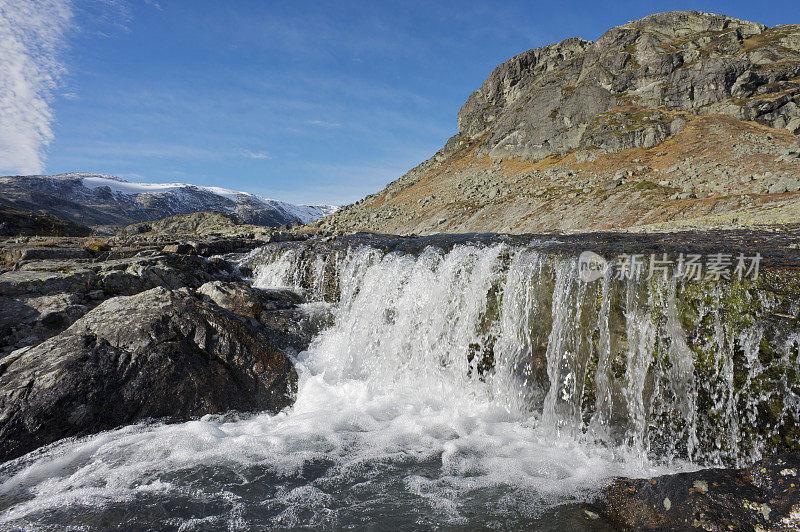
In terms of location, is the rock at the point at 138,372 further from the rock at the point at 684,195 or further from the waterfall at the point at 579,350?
the rock at the point at 684,195

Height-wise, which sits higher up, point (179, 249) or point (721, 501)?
point (179, 249)

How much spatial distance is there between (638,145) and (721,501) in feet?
153

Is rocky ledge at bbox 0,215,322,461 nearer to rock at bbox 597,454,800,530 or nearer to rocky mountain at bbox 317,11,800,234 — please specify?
rock at bbox 597,454,800,530

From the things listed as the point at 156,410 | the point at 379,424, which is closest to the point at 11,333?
the point at 156,410

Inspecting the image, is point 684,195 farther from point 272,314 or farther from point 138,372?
point 138,372

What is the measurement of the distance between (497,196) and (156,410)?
150 ft

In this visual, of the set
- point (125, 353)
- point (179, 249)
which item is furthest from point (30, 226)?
point (125, 353)

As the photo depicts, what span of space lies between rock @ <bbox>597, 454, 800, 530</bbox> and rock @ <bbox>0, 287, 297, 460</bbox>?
661 centimetres

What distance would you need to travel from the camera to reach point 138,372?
673 cm

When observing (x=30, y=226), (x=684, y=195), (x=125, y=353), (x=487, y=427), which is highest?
(x=684, y=195)

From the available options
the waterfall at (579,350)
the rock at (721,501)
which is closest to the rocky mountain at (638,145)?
the waterfall at (579,350)

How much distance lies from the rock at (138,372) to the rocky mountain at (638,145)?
66.0 feet

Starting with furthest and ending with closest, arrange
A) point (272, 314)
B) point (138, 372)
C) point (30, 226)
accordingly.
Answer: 1. point (30, 226)
2. point (272, 314)
3. point (138, 372)

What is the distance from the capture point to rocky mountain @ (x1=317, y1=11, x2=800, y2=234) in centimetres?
2606
